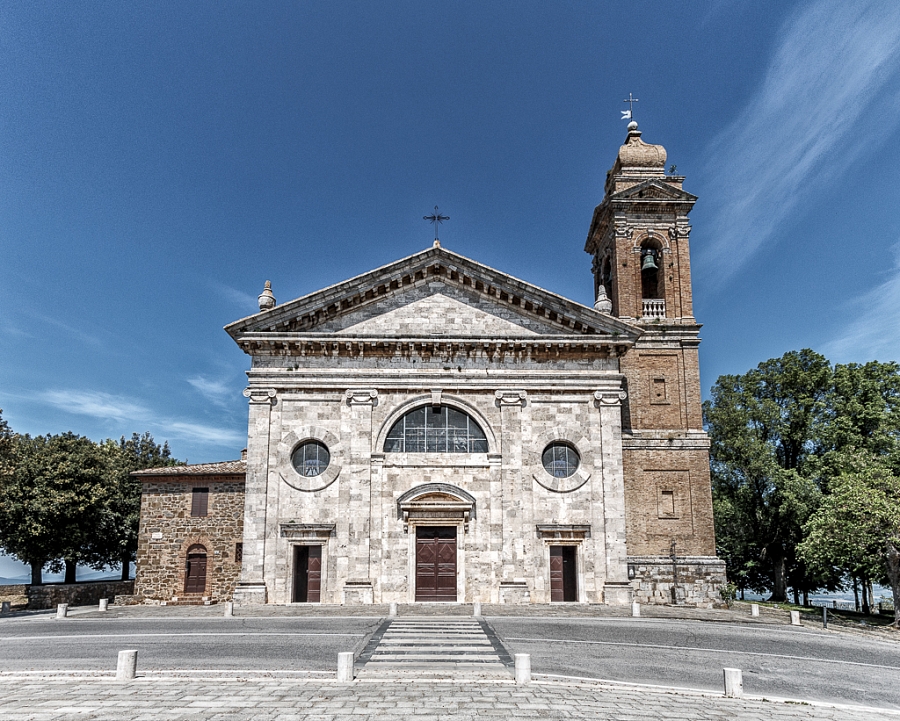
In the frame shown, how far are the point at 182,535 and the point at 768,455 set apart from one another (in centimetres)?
2943

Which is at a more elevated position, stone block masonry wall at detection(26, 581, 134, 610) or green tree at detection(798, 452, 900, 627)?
green tree at detection(798, 452, 900, 627)

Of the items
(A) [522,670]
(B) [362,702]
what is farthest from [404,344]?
(B) [362,702]

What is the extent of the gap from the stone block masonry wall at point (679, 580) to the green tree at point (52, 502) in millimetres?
26225

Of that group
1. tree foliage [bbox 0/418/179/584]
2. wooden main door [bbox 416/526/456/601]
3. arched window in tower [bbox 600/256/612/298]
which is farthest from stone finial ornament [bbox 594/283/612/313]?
tree foliage [bbox 0/418/179/584]

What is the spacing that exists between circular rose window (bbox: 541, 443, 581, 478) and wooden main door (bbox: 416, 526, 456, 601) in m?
4.29

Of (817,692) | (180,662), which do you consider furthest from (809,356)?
(180,662)

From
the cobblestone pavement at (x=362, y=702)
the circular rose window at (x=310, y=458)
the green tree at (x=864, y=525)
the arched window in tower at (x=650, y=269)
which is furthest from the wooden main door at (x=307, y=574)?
the green tree at (x=864, y=525)

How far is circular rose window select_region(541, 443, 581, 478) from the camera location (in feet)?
85.2

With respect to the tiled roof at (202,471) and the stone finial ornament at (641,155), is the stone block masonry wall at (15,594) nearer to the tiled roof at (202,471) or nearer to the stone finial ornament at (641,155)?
Result: the tiled roof at (202,471)

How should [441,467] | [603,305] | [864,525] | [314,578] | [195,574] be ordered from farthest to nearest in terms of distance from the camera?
1. [603,305]
2. [195,574]
3. [441,467]
4. [314,578]
5. [864,525]

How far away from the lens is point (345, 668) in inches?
492

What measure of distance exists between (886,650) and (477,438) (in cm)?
1391

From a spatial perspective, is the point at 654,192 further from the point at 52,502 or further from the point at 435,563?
the point at 52,502

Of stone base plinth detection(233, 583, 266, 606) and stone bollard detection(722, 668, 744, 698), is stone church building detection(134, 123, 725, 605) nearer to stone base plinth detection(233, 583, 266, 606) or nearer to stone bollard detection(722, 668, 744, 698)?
stone base plinth detection(233, 583, 266, 606)
